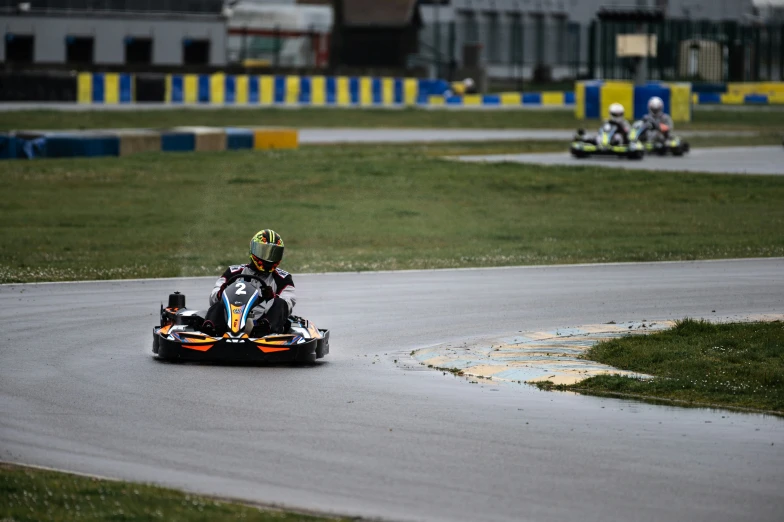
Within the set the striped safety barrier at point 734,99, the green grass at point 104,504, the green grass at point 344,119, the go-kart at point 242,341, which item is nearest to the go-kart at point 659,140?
the green grass at point 344,119

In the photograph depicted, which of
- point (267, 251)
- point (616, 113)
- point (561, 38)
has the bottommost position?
point (267, 251)

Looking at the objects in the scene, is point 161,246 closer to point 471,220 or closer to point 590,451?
point 471,220

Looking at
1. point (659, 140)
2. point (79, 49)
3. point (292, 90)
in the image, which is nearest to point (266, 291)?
point (659, 140)

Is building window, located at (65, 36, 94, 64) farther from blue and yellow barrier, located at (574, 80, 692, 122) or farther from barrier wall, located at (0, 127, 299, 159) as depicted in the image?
barrier wall, located at (0, 127, 299, 159)

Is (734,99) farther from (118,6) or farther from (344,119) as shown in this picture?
(118,6)

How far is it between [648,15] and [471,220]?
25.1m

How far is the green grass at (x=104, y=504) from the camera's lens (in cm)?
597

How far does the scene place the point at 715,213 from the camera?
22047 millimetres

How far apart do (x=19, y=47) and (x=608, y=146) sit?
29519 mm

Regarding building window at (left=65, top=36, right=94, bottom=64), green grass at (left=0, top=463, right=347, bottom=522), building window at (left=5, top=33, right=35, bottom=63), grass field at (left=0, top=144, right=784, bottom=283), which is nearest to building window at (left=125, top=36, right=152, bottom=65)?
building window at (left=65, top=36, right=94, bottom=64)

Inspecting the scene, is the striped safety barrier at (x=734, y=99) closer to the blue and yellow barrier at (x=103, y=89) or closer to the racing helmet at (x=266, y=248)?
the blue and yellow barrier at (x=103, y=89)

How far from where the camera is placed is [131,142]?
2844 centimetres

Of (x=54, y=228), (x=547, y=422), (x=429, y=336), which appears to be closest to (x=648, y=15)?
(x=54, y=228)

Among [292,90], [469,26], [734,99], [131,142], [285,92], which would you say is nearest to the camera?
[131,142]
